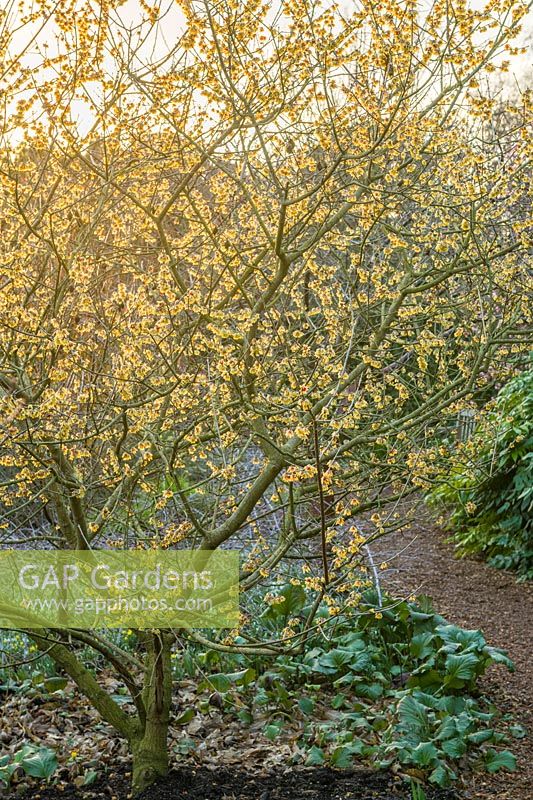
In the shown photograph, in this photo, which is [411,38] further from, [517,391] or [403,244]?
[517,391]

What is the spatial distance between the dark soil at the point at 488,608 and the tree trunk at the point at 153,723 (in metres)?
1.30

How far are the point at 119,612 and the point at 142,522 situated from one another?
853 mm

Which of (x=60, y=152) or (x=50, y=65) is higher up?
(x=50, y=65)

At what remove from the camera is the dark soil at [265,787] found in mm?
3818

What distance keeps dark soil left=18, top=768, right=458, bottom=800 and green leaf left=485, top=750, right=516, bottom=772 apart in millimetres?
354

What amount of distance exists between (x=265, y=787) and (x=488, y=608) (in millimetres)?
3567

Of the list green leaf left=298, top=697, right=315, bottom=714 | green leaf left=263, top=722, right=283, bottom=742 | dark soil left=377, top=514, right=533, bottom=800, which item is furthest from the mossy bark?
dark soil left=377, top=514, right=533, bottom=800

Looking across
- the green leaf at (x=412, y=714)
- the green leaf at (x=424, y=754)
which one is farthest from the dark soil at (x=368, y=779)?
the green leaf at (x=412, y=714)

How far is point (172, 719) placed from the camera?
4.65 metres

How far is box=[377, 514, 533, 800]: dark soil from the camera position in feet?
14.0

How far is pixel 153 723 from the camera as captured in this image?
392 centimetres

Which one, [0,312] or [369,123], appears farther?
[369,123]

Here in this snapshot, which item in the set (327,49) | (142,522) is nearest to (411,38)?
(327,49)

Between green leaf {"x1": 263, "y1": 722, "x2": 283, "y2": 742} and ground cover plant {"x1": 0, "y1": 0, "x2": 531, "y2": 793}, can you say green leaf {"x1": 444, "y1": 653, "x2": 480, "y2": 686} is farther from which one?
green leaf {"x1": 263, "y1": 722, "x2": 283, "y2": 742}
